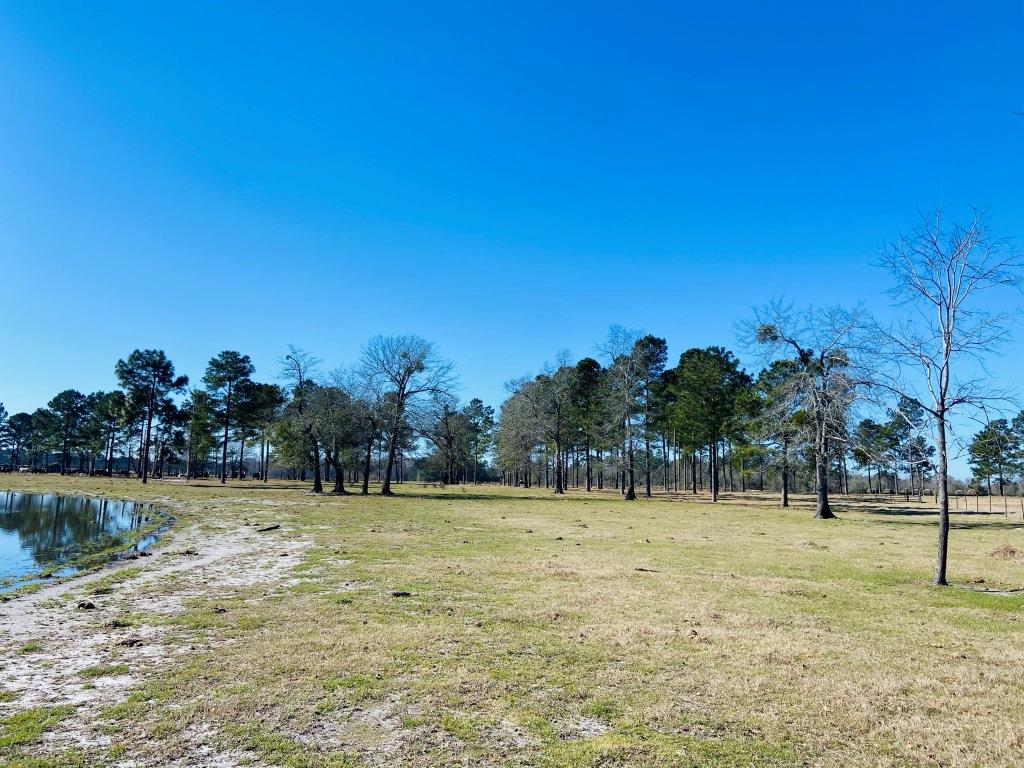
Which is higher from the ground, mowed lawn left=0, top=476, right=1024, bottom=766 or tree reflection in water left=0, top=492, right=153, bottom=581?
mowed lawn left=0, top=476, right=1024, bottom=766

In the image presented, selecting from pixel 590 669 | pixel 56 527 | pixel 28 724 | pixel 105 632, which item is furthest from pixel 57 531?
pixel 590 669

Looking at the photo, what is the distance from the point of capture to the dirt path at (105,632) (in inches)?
202

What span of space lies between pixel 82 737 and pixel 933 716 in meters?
7.41

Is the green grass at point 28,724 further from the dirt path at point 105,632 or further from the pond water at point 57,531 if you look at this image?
the pond water at point 57,531

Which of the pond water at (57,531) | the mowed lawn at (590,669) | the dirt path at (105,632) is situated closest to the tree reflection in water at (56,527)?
the pond water at (57,531)

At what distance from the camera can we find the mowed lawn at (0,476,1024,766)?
4.54 metres

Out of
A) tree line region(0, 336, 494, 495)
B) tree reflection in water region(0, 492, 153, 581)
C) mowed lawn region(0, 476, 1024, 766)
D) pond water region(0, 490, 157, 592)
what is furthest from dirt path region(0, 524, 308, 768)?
tree line region(0, 336, 494, 495)

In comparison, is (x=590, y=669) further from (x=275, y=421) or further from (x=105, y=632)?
(x=275, y=421)

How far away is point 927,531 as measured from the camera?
23844mm

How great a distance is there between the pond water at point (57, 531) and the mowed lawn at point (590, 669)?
21.4ft

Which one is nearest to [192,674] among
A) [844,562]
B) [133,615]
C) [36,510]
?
[133,615]

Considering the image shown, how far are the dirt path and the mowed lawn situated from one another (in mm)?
209

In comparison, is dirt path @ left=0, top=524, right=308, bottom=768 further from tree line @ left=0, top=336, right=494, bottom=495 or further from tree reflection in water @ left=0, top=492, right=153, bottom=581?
tree line @ left=0, top=336, right=494, bottom=495

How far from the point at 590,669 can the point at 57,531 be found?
22582mm
